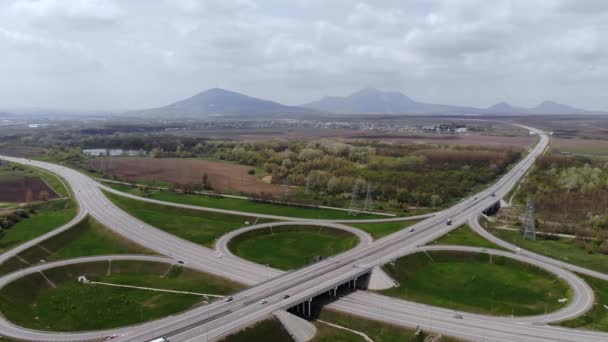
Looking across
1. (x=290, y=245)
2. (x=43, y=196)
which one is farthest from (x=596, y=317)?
(x=43, y=196)

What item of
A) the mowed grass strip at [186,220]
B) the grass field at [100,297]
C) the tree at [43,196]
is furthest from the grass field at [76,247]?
the tree at [43,196]

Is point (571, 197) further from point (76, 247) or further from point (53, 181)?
point (53, 181)

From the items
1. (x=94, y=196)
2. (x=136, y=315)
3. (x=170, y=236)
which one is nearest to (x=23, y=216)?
(x=94, y=196)

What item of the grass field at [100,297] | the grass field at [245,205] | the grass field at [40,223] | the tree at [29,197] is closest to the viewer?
the grass field at [100,297]

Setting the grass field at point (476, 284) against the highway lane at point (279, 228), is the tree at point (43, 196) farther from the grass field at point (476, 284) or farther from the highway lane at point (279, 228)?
the grass field at point (476, 284)

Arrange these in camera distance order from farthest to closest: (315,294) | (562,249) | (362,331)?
(562,249) → (315,294) → (362,331)

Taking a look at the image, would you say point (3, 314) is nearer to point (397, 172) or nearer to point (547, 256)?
point (547, 256)

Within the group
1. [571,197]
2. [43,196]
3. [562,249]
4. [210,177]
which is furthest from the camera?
[210,177]
